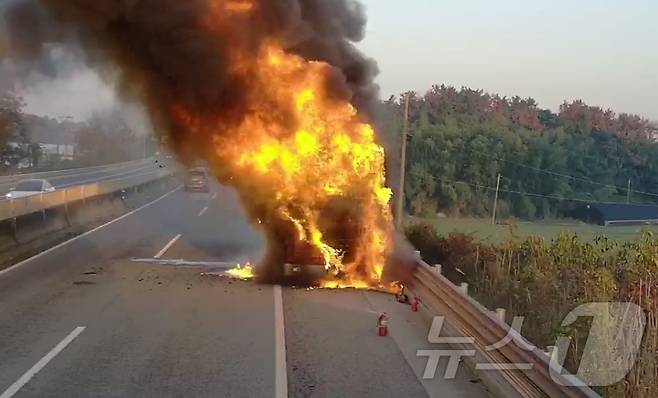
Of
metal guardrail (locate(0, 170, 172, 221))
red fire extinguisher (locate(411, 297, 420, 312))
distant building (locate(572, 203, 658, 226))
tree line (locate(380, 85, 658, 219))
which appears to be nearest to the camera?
red fire extinguisher (locate(411, 297, 420, 312))

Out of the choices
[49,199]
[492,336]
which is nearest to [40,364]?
[492,336]

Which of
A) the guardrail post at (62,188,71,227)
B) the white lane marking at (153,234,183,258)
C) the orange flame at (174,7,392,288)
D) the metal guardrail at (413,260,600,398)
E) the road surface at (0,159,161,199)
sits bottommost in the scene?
the road surface at (0,159,161,199)

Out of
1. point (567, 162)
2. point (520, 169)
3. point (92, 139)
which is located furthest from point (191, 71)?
point (92, 139)

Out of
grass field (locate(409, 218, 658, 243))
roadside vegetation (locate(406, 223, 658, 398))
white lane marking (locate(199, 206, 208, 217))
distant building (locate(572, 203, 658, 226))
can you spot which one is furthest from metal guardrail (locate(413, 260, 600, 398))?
distant building (locate(572, 203, 658, 226))

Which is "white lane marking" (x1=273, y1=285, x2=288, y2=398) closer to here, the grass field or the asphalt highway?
the asphalt highway

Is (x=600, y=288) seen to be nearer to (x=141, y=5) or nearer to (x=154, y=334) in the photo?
(x=154, y=334)

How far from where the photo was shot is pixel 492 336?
26.7 feet

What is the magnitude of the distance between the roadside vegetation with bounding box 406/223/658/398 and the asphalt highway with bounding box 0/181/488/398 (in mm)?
1796

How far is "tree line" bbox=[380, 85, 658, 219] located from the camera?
50.8m

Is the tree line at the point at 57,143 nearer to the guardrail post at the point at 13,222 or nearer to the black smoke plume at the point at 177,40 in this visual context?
the guardrail post at the point at 13,222

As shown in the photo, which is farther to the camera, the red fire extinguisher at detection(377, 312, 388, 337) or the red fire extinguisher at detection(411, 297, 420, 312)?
the red fire extinguisher at detection(411, 297, 420, 312)

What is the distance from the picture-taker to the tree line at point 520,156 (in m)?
50.8

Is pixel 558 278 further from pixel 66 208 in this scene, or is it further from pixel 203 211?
pixel 203 211

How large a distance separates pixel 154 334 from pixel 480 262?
1047 centimetres
